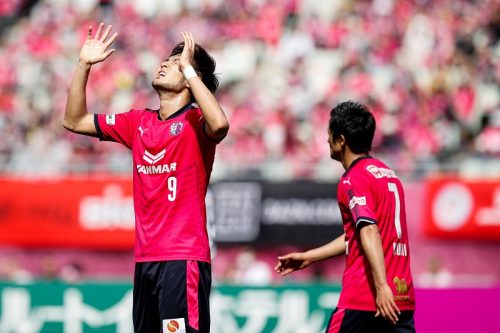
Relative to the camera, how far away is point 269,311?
10.7m

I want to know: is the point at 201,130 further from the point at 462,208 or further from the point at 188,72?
the point at 462,208

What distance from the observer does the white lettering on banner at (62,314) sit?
10.9 m

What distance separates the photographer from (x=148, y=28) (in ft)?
67.3

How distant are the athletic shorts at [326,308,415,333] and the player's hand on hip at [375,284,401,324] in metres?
0.19

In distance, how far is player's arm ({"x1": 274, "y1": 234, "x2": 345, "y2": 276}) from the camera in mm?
6840

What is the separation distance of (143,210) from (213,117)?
2.33 feet

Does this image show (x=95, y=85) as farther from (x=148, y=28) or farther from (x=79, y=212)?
(x=79, y=212)

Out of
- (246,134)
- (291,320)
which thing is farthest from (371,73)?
(291,320)

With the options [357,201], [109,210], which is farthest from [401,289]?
[109,210]

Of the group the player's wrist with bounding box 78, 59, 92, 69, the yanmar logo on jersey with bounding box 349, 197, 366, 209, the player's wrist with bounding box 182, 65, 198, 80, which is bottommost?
the yanmar logo on jersey with bounding box 349, 197, 366, 209

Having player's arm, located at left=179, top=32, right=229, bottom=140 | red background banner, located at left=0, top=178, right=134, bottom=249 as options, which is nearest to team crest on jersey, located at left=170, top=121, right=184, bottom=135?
player's arm, located at left=179, top=32, right=229, bottom=140

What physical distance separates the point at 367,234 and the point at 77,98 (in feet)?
5.94

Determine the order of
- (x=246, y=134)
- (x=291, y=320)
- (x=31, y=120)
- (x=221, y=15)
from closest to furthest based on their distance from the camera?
(x=291, y=320), (x=246, y=134), (x=31, y=120), (x=221, y=15)

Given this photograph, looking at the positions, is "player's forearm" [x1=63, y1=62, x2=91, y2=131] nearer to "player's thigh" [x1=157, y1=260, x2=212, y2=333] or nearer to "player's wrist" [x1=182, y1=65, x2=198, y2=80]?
"player's wrist" [x1=182, y1=65, x2=198, y2=80]
